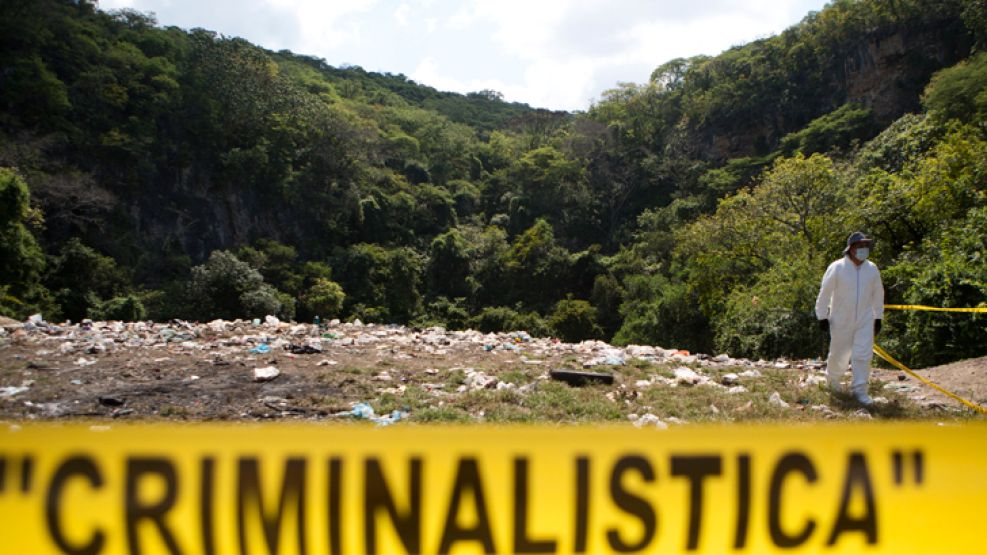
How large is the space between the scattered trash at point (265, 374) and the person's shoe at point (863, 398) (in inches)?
191

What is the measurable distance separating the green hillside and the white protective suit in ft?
10.5

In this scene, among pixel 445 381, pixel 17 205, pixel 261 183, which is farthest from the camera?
pixel 261 183

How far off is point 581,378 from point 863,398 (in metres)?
2.20

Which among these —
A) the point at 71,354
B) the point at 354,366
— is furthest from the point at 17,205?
the point at 354,366

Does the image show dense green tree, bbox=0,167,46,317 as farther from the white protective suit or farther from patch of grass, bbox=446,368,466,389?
the white protective suit

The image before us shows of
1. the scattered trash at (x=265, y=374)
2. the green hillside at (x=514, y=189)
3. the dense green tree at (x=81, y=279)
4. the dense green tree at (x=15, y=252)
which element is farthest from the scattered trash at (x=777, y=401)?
the dense green tree at (x=81, y=279)

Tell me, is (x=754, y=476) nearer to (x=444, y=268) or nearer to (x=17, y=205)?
(x=17, y=205)

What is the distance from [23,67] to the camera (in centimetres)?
2534

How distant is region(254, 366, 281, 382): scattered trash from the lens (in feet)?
18.1

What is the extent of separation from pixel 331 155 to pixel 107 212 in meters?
12.1

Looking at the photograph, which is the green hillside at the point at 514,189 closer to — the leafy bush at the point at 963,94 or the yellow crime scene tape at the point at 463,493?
the leafy bush at the point at 963,94

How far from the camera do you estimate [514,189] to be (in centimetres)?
4353

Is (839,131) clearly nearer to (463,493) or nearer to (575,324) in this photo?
(575,324)

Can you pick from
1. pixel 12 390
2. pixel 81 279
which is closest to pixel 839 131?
pixel 81 279
